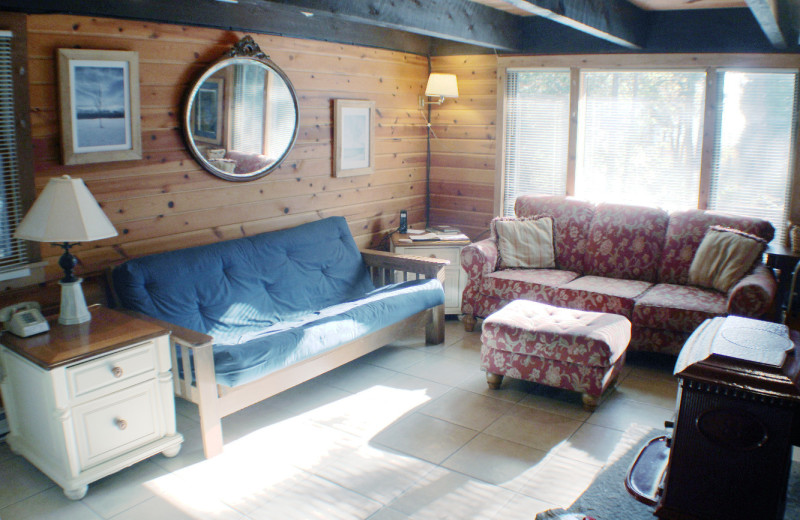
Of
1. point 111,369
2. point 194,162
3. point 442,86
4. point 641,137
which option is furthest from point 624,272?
point 111,369

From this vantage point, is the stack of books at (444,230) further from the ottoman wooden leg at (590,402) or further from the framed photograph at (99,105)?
the framed photograph at (99,105)

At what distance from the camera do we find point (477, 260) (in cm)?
461

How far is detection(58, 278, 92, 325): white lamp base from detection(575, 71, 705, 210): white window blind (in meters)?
3.55

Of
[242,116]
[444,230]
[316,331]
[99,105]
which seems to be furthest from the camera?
[444,230]

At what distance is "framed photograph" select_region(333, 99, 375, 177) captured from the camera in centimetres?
458

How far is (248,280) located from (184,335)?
33.3 inches

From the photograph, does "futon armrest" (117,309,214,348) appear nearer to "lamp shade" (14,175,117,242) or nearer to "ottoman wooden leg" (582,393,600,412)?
"lamp shade" (14,175,117,242)

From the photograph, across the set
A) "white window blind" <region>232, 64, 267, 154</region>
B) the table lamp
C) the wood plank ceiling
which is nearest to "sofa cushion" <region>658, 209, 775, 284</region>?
the wood plank ceiling

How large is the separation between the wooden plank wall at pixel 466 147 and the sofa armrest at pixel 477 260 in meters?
0.82

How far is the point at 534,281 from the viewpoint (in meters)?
4.47

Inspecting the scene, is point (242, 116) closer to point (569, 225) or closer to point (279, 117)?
point (279, 117)

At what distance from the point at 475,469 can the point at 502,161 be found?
2.98 metres

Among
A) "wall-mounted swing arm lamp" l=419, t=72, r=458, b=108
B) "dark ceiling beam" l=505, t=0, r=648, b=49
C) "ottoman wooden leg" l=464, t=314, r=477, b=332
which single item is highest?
"dark ceiling beam" l=505, t=0, r=648, b=49

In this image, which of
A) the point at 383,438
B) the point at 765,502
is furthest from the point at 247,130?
the point at 765,502
